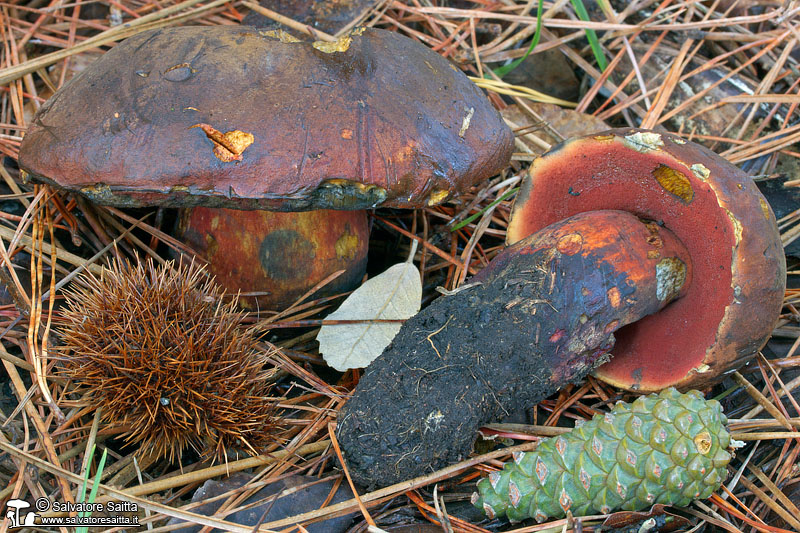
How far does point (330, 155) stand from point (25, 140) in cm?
77

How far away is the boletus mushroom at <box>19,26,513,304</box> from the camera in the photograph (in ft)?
4.49

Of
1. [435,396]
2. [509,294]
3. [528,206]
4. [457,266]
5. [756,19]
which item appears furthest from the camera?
[756,19]

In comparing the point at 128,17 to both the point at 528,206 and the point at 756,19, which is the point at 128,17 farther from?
the point at 756,19

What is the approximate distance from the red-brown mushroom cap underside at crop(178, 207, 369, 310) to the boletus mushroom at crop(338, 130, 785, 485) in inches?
16.5

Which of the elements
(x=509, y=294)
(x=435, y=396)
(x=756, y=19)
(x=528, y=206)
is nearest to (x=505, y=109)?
(x=528, y=206)

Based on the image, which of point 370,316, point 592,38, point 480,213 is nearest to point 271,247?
point 370,316

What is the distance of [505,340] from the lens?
1.43m

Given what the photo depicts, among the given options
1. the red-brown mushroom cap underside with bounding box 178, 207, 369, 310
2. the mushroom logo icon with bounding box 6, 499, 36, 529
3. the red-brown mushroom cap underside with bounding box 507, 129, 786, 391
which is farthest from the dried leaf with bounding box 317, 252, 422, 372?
the mushroom logo icon with bounding box 6, 499, 36, 529

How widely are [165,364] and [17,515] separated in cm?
45

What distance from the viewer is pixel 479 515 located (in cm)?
142

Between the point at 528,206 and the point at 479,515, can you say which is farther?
the point at 528,206

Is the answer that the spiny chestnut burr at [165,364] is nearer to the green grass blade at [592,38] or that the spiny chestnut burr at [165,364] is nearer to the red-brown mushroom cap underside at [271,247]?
the red-brown mushroom cap underside at [271,247]

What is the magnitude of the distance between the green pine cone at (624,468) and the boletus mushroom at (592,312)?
0.51 feet

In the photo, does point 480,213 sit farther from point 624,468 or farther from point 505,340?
point 624,468
